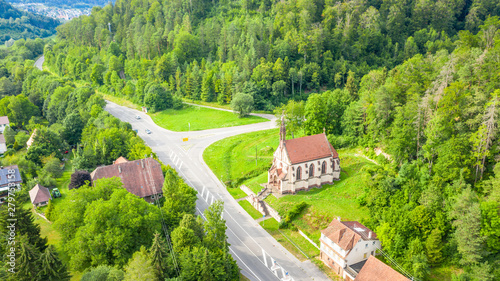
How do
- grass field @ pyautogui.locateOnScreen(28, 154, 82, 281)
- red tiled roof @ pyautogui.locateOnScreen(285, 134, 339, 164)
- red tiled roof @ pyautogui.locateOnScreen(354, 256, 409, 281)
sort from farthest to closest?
red tiled roof @ pyautogui.locateOnScreen(285, 134, 339, 164)
grass field @ pyautogui.locateOnScreen(28, 154, 82, 281)
red tiled roof @ pyautogui.locateOnScreen(354, 256, 409, 281)

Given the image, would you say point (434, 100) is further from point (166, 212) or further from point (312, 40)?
point (312, 40)

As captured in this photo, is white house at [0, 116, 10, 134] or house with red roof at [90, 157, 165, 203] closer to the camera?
house with red roof at [90, 157, 165, 203]

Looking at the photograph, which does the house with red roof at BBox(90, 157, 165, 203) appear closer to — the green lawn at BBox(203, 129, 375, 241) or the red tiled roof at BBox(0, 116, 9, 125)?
the green lawn at BBox(203, 129, 375, 241)

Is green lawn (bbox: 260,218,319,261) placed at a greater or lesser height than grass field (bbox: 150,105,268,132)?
greater

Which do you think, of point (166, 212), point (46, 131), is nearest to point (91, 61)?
point (46, 131)

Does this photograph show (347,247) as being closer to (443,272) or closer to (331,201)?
(443,272)

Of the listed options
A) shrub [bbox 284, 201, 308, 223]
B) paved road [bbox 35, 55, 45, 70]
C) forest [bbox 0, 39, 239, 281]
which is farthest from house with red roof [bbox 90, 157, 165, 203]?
paved road [bbox 35, 55, 45, 70]

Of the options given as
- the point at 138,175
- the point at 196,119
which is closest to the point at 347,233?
the point at 138,175
